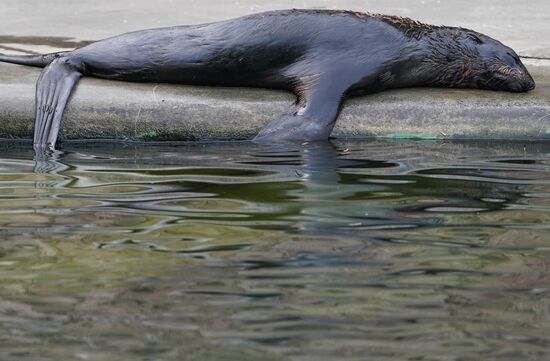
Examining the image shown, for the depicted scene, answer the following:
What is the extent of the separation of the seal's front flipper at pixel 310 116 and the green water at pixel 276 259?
22.2 inches

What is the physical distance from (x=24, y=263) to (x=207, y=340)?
1242mm

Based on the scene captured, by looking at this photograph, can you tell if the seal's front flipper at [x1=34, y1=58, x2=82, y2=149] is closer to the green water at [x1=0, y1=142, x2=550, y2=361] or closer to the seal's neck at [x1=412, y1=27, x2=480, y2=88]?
the green water at [x1=0, y1=142, x2=550, y2=361]

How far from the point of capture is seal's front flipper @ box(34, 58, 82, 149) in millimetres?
7570

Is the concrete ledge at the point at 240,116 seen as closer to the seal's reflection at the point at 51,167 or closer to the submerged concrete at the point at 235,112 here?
the submerged concrete at the point at 235,112

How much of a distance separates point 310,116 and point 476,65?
57.2 inches

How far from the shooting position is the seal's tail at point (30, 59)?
326 inches

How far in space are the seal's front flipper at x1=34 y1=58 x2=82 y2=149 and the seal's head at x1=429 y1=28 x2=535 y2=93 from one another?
104 inches

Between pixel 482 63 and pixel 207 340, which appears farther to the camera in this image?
pixel 482 63

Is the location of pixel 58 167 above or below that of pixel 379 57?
below

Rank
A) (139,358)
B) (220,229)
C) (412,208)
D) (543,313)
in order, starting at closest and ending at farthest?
1. (139,358)
2. (543,313)
3. (220,229)
4. (412,208)

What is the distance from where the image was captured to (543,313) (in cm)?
362

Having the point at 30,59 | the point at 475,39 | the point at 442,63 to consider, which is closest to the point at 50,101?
the point at 30,59

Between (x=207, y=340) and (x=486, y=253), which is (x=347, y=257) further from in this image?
(x=207, y=340)

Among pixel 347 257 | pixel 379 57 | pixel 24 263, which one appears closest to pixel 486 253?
pixel 347 257
